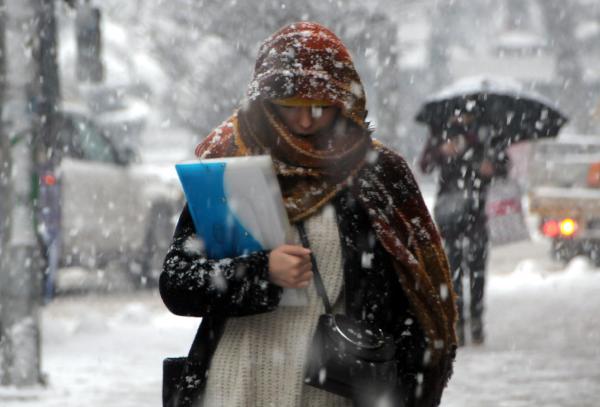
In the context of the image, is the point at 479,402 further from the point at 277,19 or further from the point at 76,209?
the point at 277,19

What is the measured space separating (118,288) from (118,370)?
5643mm

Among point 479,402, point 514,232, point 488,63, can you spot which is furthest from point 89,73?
point 488,63

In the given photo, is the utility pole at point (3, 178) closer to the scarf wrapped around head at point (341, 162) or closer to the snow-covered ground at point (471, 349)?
the snow-covered ground at point (471, 349)

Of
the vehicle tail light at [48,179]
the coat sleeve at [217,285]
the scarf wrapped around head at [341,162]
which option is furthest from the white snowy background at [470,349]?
the coat sleeve at [217,285]

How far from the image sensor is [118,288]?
1435 centimetres

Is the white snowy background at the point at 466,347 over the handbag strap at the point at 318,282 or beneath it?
beneath

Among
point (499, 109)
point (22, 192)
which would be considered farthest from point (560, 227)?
point (22, 192)

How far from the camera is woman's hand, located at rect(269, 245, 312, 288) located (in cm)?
296

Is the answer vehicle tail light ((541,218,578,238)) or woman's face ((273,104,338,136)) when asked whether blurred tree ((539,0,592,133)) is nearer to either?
vehicle tail light ((541,218,578,238))

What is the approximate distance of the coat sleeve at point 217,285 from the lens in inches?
117

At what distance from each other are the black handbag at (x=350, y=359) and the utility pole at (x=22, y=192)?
494 cm

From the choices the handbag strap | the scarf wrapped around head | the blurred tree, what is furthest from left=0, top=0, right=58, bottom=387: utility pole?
the blurred tree

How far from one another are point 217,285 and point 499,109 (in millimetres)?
7763

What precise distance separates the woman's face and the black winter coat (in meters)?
0.17
